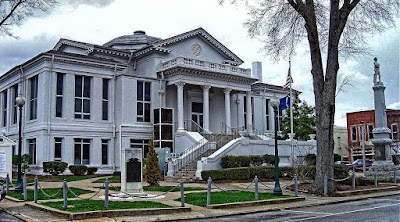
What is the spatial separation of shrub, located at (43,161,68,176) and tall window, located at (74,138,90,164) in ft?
8.31

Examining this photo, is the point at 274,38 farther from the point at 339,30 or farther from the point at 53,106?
the point at 53,106

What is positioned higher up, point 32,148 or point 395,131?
point 395,131

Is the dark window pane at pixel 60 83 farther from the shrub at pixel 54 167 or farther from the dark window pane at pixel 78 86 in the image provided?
the shrub at pixel 54 167

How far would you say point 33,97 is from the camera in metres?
35.8

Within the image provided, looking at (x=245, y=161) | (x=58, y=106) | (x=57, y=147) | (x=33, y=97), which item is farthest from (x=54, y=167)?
(x=245, y=161)

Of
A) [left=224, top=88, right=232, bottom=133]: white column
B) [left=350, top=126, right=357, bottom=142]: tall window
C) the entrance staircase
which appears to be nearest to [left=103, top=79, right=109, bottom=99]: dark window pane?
the entrance staircase

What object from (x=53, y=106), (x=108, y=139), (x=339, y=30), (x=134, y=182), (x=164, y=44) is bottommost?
(x=134, y=182)

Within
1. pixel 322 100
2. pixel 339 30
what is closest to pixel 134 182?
pixel 322 100

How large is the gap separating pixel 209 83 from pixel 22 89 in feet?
50.5

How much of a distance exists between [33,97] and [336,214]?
27653 mm

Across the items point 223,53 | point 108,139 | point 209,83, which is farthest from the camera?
point 223,53

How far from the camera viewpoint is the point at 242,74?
1644 inches

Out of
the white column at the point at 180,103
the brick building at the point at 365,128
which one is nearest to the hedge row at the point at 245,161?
the white column at the point at 180,103

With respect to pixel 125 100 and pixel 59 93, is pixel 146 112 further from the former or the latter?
pixel 59 93
